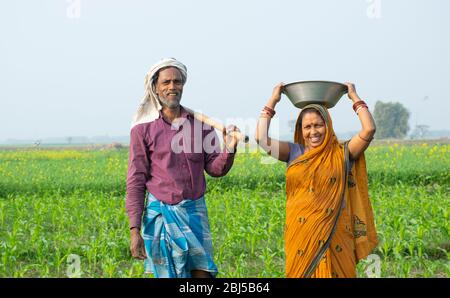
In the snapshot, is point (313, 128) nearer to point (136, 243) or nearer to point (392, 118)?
point (136, 243)

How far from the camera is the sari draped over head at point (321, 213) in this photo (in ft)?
9.99

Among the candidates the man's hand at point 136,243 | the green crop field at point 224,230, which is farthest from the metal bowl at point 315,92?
the green crop field at point 224,230

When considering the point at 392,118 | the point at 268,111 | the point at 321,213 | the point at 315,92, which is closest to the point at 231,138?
the point at 268,111

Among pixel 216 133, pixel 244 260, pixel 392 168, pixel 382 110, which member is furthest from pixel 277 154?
pixel 382 110

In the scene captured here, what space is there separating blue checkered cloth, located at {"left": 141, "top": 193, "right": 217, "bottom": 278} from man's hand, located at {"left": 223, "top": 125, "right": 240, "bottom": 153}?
0.34 metres

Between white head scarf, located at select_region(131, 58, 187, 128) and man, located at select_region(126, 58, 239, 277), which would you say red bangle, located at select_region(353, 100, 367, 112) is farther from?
white head scarf, located at select_region(131, 58, 187, 128)

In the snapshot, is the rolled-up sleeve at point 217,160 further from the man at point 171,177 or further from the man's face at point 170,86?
the man's face at point 170,86

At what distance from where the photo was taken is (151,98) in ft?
10.1

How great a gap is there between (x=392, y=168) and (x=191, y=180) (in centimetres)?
950

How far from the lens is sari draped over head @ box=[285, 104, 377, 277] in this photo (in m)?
3.04

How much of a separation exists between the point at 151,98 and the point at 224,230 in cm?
394

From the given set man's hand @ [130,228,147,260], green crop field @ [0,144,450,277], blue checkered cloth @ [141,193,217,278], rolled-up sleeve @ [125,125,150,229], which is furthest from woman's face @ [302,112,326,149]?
green crop field @ [0,144,450,277]

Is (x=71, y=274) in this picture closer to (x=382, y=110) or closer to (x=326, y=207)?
(x=326, y=207)
